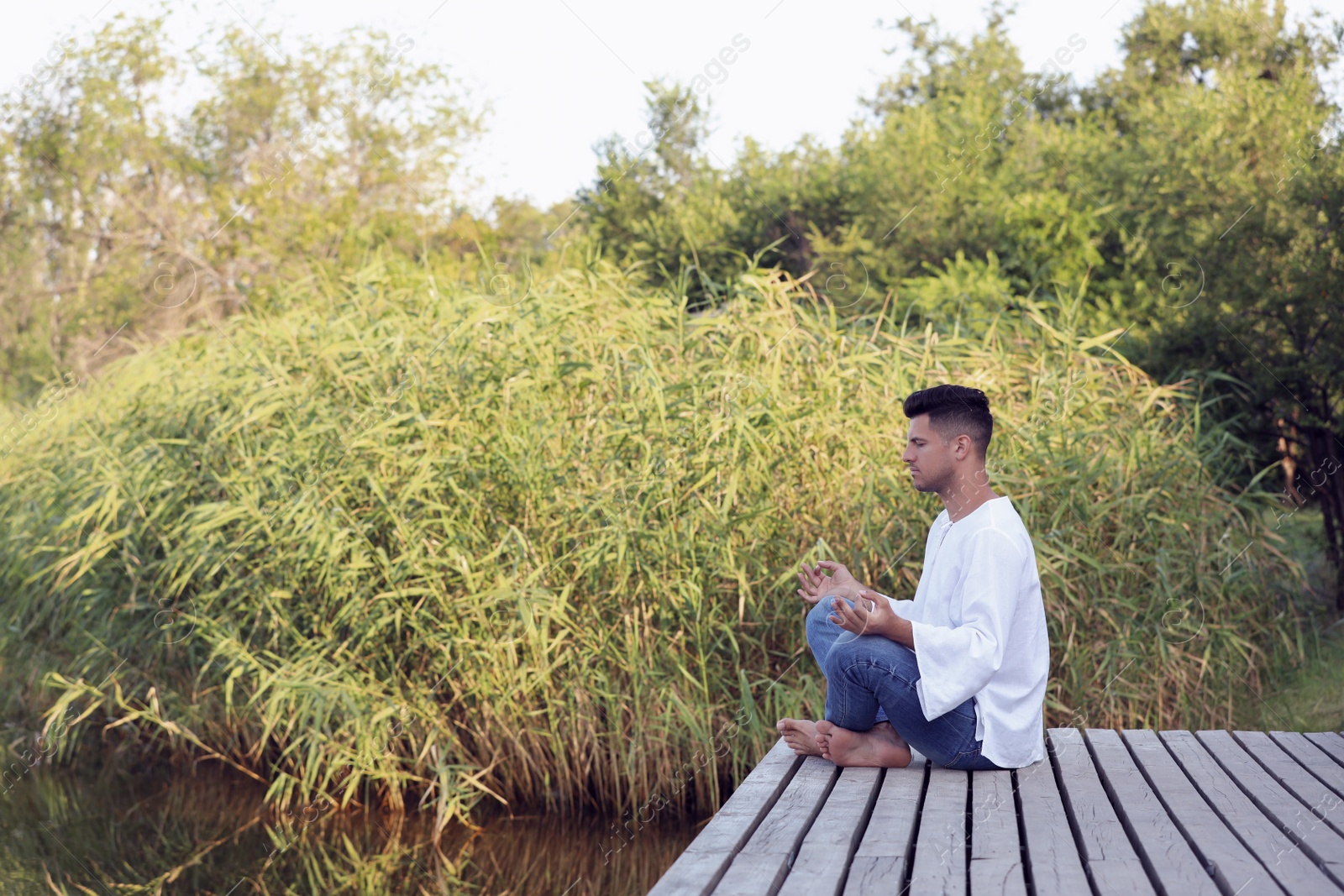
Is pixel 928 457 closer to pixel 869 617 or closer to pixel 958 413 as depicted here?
pixel 958 413

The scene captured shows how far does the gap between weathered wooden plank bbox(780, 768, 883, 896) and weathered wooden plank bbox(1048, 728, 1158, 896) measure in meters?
0.44

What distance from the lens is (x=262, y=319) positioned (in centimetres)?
640

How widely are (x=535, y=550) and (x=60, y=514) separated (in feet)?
9.36

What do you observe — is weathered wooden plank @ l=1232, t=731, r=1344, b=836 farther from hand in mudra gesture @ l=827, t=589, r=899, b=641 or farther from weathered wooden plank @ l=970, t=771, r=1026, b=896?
hand in mudra gesture @ l=827, t=589, r=899, b=641

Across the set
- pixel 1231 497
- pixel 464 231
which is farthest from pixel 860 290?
pixel 464 231

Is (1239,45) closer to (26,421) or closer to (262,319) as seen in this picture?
(262,319)

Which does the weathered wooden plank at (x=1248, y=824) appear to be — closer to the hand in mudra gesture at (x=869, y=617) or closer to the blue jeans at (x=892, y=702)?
the blue jeans at (x=892, y=702)

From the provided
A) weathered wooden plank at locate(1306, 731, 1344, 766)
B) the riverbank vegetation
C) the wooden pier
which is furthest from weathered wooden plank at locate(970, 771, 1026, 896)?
the riverbank vegetation

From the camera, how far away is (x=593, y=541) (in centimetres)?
504

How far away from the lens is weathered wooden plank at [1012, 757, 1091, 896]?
222cm

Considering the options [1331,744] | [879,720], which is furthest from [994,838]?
[1331,744]

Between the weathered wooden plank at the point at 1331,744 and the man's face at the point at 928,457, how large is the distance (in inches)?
53.1

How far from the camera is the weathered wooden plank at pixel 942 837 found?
2.22 metres

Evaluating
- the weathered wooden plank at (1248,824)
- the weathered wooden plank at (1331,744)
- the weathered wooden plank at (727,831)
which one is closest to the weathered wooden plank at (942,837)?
the weathered wooden plank at (727,831)
